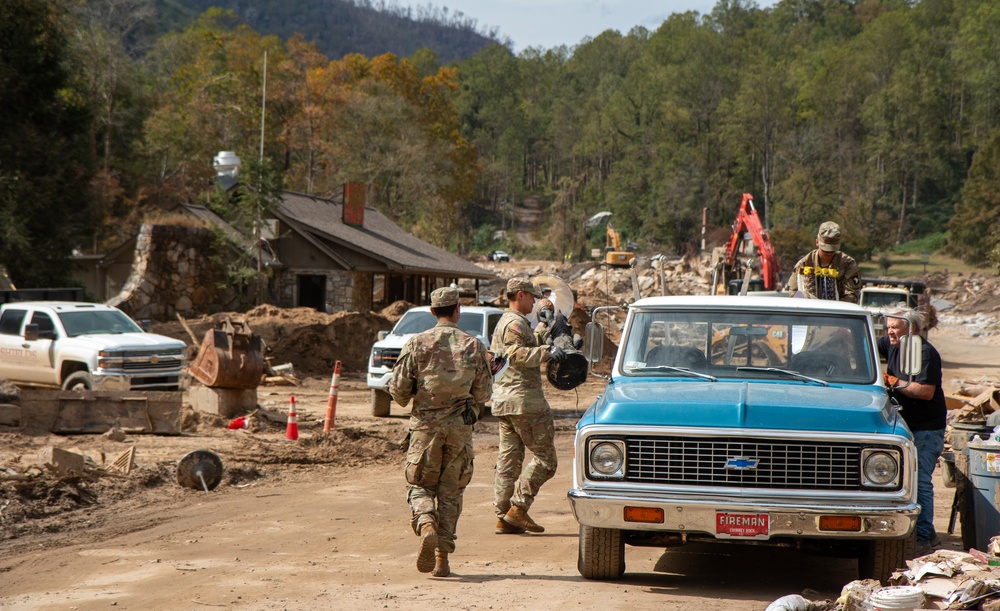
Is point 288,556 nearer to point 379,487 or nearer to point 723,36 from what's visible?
point 379,487

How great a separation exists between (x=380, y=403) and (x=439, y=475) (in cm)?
1153

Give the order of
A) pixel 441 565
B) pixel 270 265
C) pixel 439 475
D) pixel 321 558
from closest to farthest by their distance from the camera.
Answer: pixel 441 565 < pixel 439 475 < pixel 321 558 < pixel 270 265

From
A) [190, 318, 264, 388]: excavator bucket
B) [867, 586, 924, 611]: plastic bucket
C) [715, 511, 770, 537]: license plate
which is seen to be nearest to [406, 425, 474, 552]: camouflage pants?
[715, 511, 770, 537]: license plate

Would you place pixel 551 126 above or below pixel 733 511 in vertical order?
above

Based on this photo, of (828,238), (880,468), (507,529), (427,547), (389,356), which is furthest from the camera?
(389,356)

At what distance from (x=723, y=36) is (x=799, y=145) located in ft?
90.1

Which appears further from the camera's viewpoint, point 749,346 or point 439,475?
point 749,346

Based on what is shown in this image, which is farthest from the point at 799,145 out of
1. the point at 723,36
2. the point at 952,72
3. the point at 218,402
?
the point at 218,402

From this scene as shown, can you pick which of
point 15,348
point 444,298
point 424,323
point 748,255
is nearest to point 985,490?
point 444,298

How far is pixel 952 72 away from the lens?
95.1 m

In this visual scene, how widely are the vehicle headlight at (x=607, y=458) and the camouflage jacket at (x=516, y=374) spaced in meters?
1.73

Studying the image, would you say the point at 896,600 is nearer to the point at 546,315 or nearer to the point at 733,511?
the point at 733,511

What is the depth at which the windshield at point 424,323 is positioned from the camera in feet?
64.1

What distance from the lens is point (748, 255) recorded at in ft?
132
